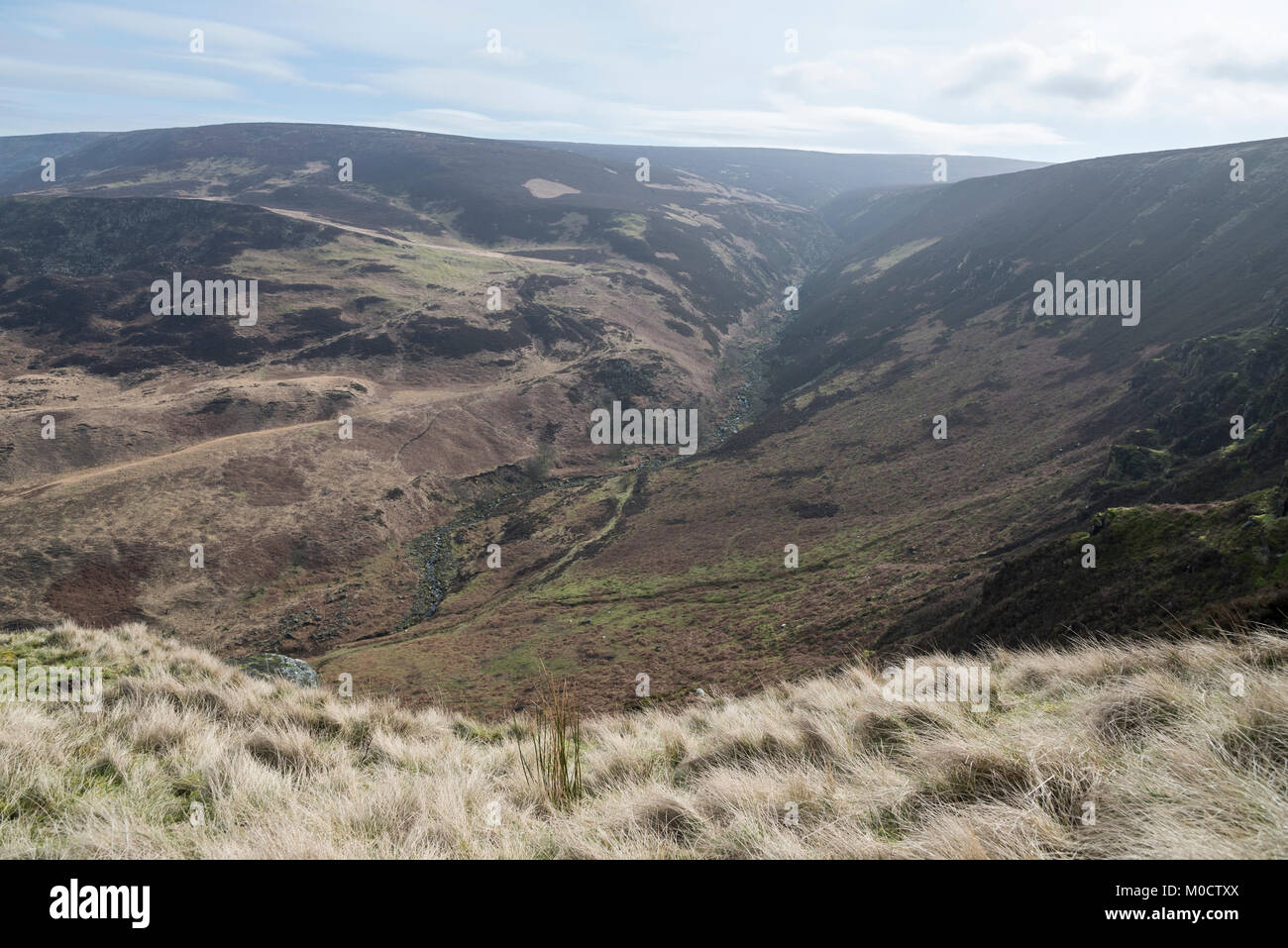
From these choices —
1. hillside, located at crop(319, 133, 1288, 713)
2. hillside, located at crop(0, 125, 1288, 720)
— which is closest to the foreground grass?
hillside, located at crop(319, 133, 1288, 713)

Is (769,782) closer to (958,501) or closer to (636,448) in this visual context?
(958,501)

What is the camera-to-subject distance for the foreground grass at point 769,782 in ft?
9.77

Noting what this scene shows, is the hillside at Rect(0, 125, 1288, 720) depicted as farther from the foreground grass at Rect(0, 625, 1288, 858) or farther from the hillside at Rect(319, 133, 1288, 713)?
the foreground grass at Rect(0, 625, 1288, 858)

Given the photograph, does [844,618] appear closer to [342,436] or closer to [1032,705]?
[1032,705]

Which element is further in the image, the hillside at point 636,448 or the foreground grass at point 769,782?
the hillside at point 636,448

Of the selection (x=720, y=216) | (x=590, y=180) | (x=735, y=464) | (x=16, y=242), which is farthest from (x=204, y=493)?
(x=590, y=180)

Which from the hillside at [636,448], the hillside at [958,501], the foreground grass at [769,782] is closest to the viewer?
the foreground grass at [769,782]

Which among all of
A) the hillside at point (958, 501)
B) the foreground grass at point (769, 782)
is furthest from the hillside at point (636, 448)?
the foreground grass at point (769, 782)

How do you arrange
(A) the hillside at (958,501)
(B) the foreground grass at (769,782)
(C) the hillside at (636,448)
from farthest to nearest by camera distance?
(C) the hillside at (636,448) → (A) the hillside at (958,501) → (B) the foreground grass at (769,782)

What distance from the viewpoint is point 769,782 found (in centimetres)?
425

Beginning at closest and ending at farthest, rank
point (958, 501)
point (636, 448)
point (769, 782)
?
point (769, 782) < point (958, 501) < point (636, 448)

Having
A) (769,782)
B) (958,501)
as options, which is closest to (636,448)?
(958,501)

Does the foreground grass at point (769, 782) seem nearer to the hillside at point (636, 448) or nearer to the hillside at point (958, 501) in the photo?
the hillside at point (958, 501)
